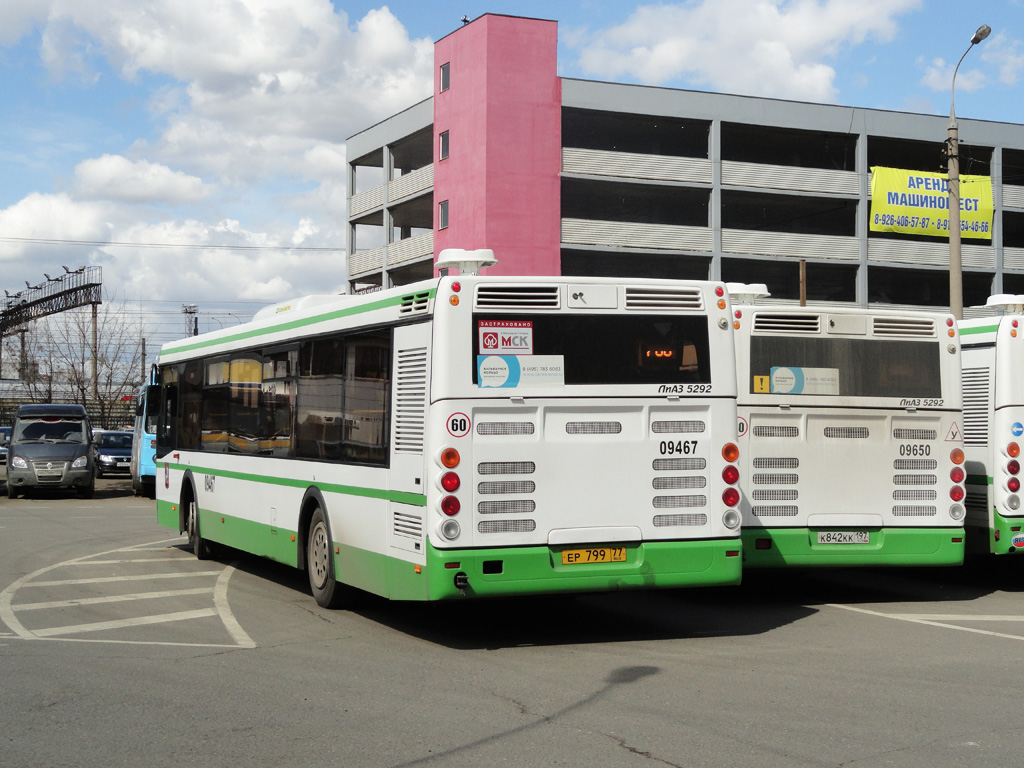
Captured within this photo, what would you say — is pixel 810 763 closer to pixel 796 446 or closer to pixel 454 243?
pixel 796 446

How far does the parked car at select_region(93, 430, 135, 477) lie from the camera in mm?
40594

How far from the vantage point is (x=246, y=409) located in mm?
13523

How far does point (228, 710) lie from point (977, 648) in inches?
224

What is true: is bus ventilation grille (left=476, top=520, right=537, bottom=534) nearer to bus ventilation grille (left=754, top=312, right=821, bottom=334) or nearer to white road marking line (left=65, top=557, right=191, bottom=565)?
bus ventilation grille (left=754, top=312, right=821, bottom=334)

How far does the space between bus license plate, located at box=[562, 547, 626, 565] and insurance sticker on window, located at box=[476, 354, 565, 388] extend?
1.31 metres

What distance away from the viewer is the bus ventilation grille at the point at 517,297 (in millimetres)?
9289

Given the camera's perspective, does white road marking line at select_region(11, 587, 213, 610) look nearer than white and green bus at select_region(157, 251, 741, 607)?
No

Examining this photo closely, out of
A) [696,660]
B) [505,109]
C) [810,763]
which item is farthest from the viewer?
[505,109]

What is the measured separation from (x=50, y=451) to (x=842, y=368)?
24.2 metres

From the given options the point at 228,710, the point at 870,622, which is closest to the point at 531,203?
the point at 870,622

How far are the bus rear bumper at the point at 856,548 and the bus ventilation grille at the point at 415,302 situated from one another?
160 inches

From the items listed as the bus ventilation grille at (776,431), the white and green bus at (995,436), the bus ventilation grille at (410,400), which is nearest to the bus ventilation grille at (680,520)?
the bus ventilation grille at (410,400)

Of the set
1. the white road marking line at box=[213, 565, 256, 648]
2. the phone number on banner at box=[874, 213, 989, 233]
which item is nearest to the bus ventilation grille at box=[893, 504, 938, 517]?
the white road marking line at box=[213, 565, 256, 648]

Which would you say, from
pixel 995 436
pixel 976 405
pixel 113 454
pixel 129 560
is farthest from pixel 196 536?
pixel 113 454
